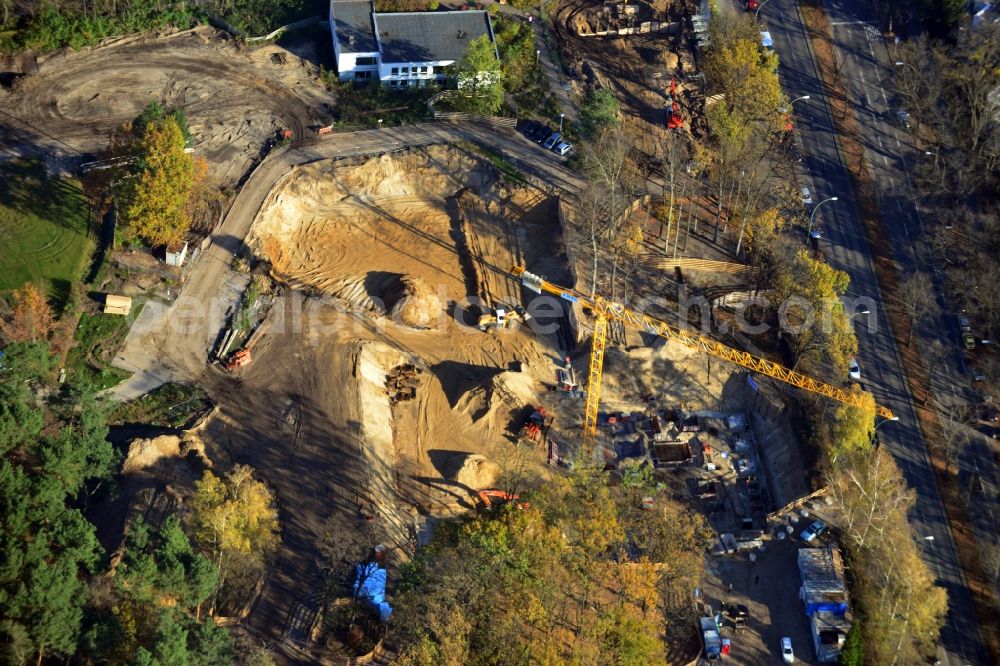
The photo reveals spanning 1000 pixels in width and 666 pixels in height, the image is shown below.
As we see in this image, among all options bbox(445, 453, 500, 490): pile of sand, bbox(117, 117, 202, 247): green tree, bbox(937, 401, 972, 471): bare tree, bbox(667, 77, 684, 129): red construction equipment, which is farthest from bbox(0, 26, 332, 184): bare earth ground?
bbox(937, 401, 972, 471): bare tree

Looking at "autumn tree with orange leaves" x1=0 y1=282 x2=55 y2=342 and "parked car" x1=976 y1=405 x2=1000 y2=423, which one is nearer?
"autumn tree with orange leaves" x1=0 y1=282 x2=55 y2=342

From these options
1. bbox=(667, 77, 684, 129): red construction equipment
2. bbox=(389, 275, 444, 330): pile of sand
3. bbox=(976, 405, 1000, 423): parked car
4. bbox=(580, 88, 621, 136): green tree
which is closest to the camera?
bbox=(976, 405, 1000, 423): parked car

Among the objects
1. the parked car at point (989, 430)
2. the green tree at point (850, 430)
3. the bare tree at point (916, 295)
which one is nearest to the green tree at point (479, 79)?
the bare tree at point (916, 295)

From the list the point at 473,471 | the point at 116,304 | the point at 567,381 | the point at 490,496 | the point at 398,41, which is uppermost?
the point at 398,41

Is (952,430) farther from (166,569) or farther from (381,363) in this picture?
(166,569)

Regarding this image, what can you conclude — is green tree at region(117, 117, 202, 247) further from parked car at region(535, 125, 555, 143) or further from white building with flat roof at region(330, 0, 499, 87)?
parked car at region(535, 125, 555, 143)

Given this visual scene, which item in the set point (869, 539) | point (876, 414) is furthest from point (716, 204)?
point (869, 539)

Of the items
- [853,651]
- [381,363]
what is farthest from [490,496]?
[853,651]
